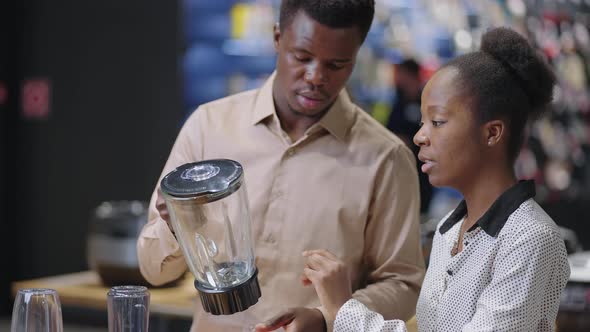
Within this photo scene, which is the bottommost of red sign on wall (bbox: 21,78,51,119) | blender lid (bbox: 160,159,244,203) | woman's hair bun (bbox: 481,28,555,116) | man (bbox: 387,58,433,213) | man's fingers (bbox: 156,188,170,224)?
red sign on wall (bbox: 21,78,51,119)

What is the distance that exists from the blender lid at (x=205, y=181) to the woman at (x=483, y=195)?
266 mm

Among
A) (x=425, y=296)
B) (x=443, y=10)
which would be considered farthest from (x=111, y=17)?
(x=425, y=296)

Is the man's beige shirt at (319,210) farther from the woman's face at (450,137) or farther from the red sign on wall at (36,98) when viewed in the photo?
the red sign on wall at (36,98)

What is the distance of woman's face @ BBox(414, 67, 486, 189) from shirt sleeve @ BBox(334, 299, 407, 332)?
261 mm

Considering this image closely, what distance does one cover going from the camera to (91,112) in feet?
20.2

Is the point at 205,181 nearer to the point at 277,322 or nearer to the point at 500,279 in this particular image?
the point at 277,322

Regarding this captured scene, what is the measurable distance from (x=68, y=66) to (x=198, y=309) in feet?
14.7

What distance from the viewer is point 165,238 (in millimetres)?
1941

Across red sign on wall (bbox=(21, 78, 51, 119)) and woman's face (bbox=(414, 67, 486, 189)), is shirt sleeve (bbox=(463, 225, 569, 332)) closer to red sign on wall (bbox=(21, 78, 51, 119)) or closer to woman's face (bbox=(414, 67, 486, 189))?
woman's face (bbox=(414, 67, 486, 189))

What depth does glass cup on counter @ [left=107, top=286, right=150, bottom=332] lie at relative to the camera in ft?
5.28

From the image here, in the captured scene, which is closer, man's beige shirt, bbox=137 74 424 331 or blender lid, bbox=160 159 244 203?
blender lid, bbox=160 159 244 203

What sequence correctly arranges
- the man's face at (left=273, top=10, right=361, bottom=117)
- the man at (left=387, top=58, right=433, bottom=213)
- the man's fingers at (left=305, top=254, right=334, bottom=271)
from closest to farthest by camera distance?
the man's fingers at (left=305, top=254, right=334, bottom=271), the man's face at (left=273, top=10, right=361, bottom=117), the man at (left=387, top=58, right=433, bottom=213)

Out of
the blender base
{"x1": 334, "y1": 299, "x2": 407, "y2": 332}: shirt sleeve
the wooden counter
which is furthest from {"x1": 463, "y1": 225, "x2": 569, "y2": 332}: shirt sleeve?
the wooden counter

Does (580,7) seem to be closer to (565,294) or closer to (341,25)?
(565,294)
